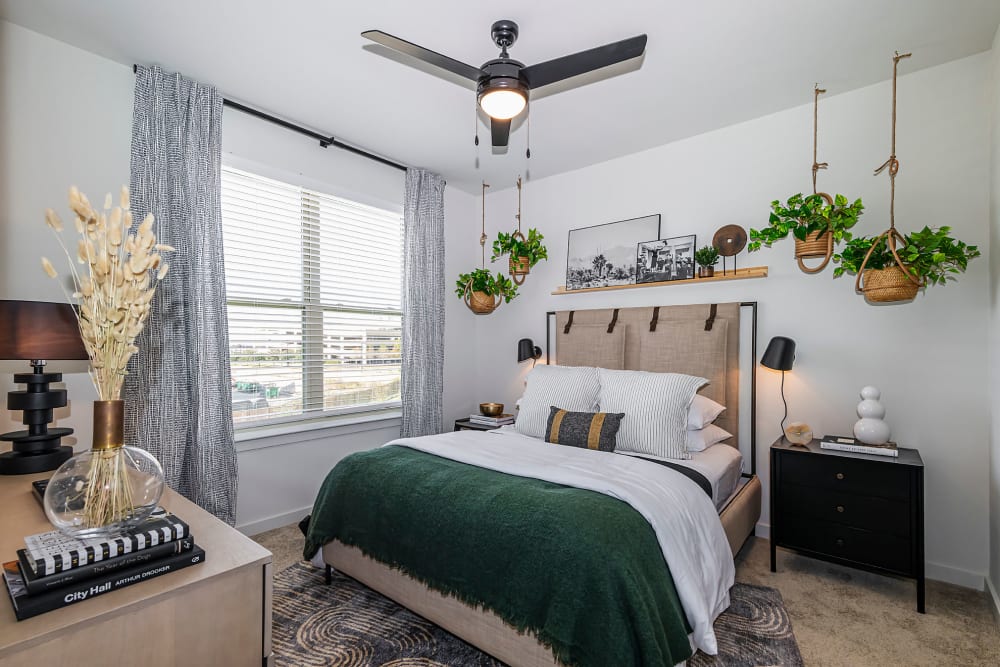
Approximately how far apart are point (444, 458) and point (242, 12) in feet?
7.49

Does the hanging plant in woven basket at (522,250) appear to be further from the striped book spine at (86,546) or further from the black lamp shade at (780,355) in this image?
the striped book spine at (86,546)

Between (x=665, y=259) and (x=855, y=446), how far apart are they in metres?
1.64

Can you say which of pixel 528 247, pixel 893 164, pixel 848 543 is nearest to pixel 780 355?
pixel 848 543

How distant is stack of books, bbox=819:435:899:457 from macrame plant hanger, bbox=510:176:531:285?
2.42m

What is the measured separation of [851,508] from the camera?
2.39 meters

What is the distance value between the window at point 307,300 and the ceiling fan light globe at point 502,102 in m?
1.84

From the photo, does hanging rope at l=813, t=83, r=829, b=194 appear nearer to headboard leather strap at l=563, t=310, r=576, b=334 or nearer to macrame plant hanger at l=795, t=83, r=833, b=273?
macrame plant hanger at l=795, t=83, r=833, b=273

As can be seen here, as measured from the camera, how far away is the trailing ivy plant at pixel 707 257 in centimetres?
319

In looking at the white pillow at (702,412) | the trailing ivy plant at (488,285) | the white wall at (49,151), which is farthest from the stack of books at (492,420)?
the white wall at (49,151)

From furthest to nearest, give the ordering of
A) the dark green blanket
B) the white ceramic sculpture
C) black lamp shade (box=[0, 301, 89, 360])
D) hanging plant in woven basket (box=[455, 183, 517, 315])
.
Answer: hanging plant in woven basket (box=[455, 183, 517, 315]) → the white ceramic sculpture → black lamp shade (box=[0, 301, 89, 360]) → the dark green blanket

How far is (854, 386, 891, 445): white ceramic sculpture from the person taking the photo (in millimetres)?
2490

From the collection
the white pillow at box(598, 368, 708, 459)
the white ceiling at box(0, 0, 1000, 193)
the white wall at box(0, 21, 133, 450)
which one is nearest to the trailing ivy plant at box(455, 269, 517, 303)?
the white ceiling at box(0, 0, 1000, 193)

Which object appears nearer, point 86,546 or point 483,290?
point 86,546

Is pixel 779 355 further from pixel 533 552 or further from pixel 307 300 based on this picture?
pixel 307 300
